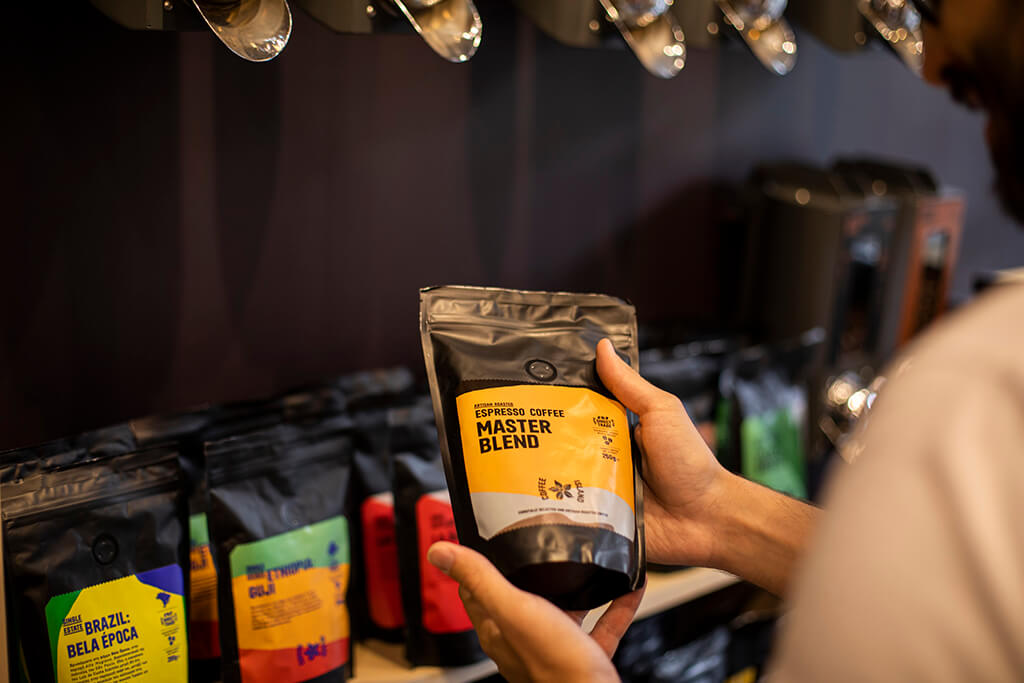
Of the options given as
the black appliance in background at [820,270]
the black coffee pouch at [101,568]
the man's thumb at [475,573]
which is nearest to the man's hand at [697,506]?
the man's thumb at [475,573]

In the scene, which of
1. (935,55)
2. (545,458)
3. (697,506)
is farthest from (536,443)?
(935,55)

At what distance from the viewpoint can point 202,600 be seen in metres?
1.11

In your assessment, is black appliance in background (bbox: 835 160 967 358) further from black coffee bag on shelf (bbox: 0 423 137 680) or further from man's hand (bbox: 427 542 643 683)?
black coffee bag on shelf (bbox: 0 423 137 680)

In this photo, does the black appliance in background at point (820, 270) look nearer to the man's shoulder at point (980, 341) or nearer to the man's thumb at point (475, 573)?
the man's thumb at point (475, 573)

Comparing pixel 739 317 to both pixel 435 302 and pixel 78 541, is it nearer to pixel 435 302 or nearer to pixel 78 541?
pixel 435 302

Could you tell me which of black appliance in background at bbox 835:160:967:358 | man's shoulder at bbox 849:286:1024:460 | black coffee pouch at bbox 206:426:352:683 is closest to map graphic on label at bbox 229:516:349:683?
black coffee pouch at bbox 206:426:352:683

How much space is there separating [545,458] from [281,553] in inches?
14.7

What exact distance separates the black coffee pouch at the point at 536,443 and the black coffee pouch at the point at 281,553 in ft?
0.83

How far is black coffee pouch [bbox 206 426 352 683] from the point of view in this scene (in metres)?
1.03

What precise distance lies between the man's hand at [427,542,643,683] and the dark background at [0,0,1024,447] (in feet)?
2.15

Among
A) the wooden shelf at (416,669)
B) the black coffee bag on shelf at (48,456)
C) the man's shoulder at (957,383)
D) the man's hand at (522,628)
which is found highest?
the man's shoulder at (957,383)

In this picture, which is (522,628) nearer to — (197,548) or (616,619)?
(616,619)

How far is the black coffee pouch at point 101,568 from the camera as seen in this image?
2.94 ft

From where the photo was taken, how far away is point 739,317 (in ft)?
6.37
